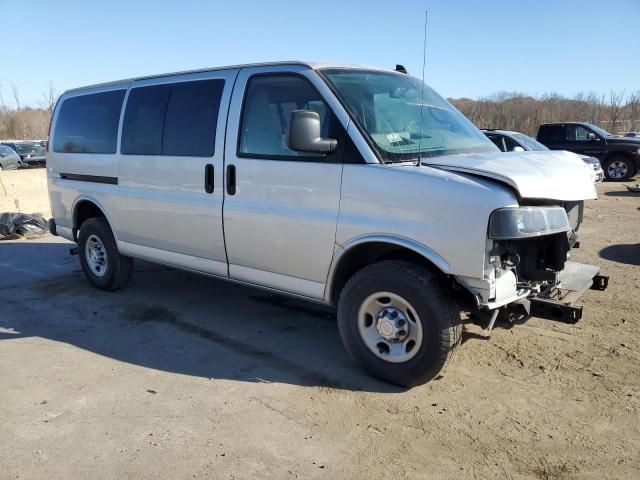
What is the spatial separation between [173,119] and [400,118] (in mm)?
2180

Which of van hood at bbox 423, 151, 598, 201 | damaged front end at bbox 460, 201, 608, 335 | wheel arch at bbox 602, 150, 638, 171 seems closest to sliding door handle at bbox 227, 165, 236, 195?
van hood at bbox 423, 151, 598, 201

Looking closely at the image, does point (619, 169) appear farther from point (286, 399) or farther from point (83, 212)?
point (286, 399)

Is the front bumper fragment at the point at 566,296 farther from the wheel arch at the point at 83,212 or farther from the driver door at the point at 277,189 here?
the wheel arch at the point at 83,212

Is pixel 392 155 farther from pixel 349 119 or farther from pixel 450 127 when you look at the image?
pixel 450 127

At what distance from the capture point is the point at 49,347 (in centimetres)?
468

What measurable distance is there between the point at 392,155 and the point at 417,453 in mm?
1917

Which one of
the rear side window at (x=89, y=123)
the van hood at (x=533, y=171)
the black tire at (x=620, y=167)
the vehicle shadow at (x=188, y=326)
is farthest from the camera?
the black tire at (x=620, y=167)

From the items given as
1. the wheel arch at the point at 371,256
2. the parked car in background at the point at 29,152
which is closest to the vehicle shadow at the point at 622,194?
the wheel arch at the point at 371,256

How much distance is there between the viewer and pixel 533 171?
11.6ft

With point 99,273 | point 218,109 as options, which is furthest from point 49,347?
point 218,109

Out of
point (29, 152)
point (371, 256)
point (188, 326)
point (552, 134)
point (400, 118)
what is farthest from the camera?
point (29, 152)

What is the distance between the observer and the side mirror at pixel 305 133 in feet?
12.0

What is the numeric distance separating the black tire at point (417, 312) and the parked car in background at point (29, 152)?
28938mm


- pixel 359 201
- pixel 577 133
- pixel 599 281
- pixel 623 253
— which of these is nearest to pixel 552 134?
Result: pixel 577 133
